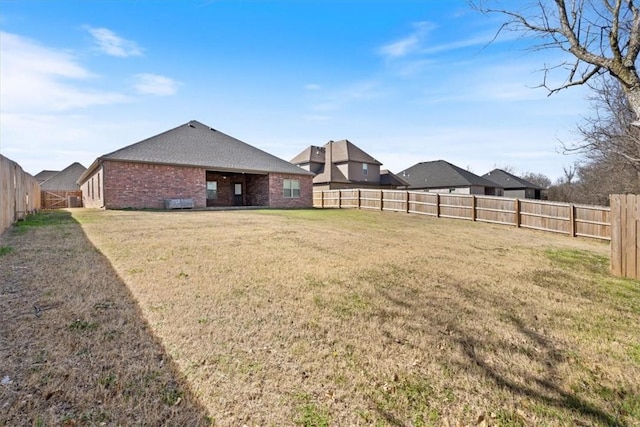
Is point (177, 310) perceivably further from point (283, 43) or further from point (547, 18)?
point (283, 43)

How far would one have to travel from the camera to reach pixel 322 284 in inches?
189

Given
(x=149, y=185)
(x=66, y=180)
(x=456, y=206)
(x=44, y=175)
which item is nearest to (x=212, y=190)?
(x=149, y=185)

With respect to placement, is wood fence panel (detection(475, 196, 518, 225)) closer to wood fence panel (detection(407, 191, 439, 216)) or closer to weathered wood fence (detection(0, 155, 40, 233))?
wood fence panel (detection(407, 191, 439, 216))

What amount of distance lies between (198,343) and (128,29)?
11.4 m

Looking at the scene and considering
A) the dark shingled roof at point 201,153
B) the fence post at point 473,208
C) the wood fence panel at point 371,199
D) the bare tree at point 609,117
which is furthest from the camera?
the wood fence panel at point 371,199

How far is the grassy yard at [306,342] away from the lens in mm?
2273

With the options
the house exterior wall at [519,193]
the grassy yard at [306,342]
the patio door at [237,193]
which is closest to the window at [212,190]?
the patio door at [237,193]

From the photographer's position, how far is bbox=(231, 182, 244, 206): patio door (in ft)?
76.4

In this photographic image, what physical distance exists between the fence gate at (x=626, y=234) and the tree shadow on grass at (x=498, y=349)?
3.43 meters

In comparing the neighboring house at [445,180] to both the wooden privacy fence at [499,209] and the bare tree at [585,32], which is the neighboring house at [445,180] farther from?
the bare tree at [585,32]

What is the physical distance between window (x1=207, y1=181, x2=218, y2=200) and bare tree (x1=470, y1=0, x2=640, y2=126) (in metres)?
19.5

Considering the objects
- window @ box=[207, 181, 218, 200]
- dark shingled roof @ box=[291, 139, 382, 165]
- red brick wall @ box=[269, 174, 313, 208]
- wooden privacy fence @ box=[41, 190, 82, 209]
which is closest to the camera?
red brick wall @ box=[269, 174, 313, 208]

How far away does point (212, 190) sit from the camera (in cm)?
2223

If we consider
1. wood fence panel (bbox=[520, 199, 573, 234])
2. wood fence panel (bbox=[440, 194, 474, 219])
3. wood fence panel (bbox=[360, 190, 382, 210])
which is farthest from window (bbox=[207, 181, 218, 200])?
wood fence panel (bbox=[520, 199, 573, 234])
